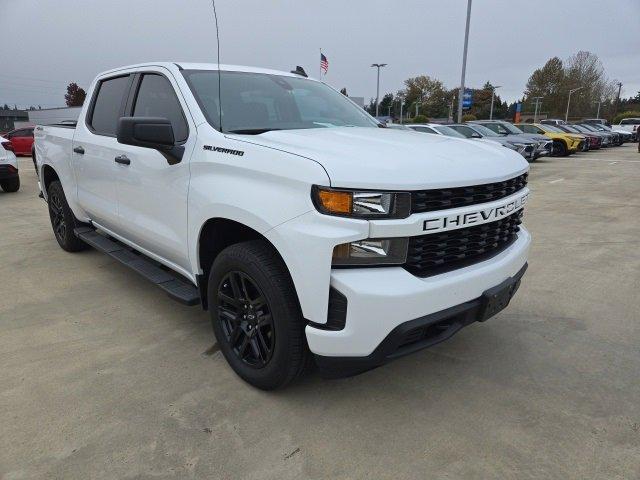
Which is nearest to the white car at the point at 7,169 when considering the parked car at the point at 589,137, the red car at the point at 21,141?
the red car at the point at 21,141

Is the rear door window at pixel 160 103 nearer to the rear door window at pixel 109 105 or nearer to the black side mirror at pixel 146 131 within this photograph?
the black side mirror at pixel 146 131

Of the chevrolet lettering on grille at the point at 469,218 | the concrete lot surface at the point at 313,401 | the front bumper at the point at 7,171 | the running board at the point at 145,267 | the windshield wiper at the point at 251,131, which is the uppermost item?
the windshield wiper at the point at 251,131

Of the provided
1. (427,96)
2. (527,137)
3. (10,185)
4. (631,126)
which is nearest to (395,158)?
(10,185)

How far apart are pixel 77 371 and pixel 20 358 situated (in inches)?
18.4

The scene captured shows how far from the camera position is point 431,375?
2.90 meters

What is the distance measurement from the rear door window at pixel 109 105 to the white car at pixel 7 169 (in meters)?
7.13

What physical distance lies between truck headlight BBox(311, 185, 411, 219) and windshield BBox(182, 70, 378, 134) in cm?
94

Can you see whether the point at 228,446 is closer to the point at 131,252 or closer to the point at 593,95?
the point at 131,252

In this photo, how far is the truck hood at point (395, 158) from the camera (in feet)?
6.86

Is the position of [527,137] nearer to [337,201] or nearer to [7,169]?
[7,169]

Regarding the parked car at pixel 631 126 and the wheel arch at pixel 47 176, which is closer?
the wheel arch at pixel 47 176

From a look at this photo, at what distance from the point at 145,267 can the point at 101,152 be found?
3.40 feet

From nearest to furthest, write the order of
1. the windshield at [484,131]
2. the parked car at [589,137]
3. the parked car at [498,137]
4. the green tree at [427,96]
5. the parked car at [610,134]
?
the parked car at [498,137]
the windshield at [484,131]
the parked car at [589,137]
the parked car at [610,134]
the green tree at [427,96]

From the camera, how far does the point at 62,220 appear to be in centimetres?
534
